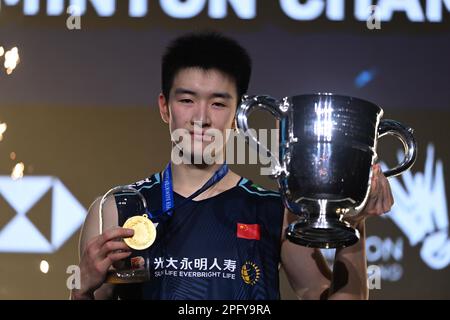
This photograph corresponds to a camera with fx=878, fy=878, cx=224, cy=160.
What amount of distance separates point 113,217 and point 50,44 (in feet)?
4.77

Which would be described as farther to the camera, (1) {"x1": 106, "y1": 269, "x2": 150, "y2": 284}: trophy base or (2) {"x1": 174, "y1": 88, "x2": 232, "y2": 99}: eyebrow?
(2) {"x1": 174, "y1": 88, "x2": 232, "y2": 99}: eyebrow

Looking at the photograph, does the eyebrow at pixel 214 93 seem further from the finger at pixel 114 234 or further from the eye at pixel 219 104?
the finger at pixel 114 234

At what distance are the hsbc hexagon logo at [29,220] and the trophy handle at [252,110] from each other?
5.61 ft

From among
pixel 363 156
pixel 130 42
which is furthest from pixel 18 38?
pixel 363 156

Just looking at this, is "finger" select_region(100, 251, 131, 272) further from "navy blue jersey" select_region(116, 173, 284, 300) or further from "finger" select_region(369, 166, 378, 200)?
"finger" select_region(369, 166, 378, 200)

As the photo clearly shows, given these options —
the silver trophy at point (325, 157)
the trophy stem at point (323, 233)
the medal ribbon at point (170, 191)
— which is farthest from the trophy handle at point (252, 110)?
the medal ribbon at point (170, 191)

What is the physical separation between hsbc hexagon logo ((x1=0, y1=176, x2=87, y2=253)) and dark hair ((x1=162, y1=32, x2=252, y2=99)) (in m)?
1.18

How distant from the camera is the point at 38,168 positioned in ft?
10.9

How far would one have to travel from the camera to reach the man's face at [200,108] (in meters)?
2.01

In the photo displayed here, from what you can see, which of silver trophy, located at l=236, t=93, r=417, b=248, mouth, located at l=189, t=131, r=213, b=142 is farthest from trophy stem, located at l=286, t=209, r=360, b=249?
mouth, located at l=189, t=131, r=213, b=142

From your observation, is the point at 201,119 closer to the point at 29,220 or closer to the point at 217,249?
the point at 217,249

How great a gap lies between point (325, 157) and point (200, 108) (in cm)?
47

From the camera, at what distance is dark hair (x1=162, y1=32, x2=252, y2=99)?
2131mm

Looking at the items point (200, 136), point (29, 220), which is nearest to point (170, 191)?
point (200, 136)
